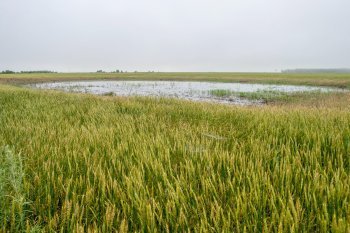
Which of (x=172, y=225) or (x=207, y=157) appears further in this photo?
(x=207, y=157)

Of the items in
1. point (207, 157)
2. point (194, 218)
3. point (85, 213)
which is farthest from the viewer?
point (207, 157)

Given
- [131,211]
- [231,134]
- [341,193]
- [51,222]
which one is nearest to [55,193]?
[51,222]

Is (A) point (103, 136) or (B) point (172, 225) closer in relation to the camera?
(B) point (172, 225)

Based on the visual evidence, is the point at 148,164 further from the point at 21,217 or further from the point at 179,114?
the point at 179,114

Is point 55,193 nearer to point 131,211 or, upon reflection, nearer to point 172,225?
point 131,211

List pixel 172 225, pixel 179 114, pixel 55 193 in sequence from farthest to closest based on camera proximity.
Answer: pixel 179 114 → pixel 55 193 → pixel 172 225

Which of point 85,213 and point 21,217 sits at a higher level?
point 21,217

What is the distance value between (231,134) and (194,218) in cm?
223

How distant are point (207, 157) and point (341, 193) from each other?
3.32 feet

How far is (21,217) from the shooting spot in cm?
143

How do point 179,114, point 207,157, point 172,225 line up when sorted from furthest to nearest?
point 179,114, point 207,157, point 172,225

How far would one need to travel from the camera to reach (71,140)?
327 cm

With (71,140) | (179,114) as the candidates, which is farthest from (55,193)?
(179,114)

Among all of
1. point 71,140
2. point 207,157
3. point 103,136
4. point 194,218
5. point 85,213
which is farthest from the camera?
point 103,136
